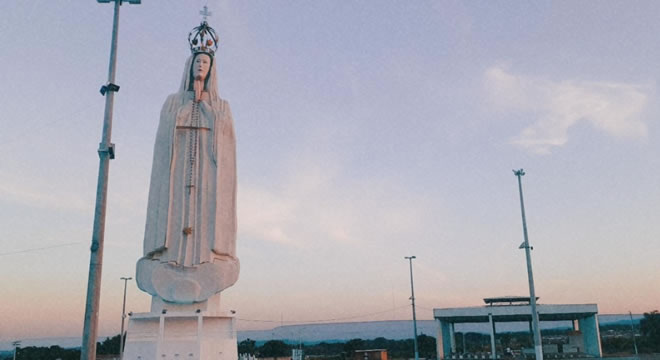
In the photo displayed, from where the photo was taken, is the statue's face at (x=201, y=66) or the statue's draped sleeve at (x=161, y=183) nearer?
the statue's draped sleeve at (x=161, y=183)

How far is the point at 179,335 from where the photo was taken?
16.1m

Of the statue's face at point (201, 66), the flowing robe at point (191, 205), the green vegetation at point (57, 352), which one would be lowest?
the green vegetation at point (57, 352)

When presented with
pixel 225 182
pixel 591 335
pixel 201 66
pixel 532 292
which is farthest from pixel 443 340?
pixel 201 66

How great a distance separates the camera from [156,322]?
16.1 m

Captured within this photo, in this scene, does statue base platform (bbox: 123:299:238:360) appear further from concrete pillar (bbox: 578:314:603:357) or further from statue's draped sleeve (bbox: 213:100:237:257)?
concrete pillar (bbox: 578:314:603:357)

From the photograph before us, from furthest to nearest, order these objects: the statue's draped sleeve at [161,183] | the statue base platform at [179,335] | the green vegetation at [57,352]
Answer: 1. the green vegetation at [57,352]
2. the statue's draped sleeve at [161,183]
3. the statue base platform at [179,335]

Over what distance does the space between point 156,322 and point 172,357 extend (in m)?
1.12

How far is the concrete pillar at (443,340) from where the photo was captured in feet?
133

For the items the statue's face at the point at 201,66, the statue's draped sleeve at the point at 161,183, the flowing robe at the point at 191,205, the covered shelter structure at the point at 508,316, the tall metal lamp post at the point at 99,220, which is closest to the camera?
the tall metal lamp post at the point at 99,220

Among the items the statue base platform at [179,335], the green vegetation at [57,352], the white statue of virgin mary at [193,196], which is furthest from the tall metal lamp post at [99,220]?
the green vegetation at [57,352]

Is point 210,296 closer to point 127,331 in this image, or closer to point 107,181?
point 127,331

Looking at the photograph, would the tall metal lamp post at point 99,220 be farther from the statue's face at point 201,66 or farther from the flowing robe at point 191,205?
the statue's face at point 201,66

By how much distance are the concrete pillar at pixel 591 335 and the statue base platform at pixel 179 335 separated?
107ft

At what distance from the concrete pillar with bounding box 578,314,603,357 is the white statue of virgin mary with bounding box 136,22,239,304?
32.3 m
